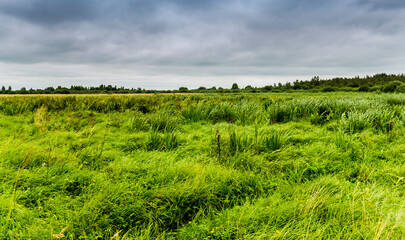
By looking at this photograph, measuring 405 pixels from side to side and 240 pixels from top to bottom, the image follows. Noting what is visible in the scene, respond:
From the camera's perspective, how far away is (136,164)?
11.7 ft

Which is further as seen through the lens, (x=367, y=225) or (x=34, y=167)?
(x=34, y=167)

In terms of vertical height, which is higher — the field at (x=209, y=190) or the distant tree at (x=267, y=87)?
the distant tree at (x=267, y=87)

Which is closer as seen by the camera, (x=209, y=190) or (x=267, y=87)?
(x=209, y=190)

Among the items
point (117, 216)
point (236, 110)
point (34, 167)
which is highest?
point (236, 110)

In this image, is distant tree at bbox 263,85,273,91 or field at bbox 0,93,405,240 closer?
field at bbox 0,93,405,240

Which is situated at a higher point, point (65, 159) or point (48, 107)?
point (48, 107)

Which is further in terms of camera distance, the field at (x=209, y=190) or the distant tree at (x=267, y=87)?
the distant tree at (x=267, y=87)

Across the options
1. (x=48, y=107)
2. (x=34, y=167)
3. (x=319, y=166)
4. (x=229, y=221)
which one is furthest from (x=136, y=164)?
(x=48, y=107)

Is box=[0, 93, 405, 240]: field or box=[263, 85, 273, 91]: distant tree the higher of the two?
box=[263, 85, 273, 91]: distant tree

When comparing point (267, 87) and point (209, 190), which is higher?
point (267, 87)

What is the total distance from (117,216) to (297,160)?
292cm

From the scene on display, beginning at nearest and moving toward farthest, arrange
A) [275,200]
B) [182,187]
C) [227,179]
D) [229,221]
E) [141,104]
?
[229,221] < [275,200] < [182,187] < [227,179] < [141,104]

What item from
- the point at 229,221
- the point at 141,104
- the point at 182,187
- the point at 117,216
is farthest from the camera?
the point at 141,104

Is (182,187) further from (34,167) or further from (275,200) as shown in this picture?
(34,167)
